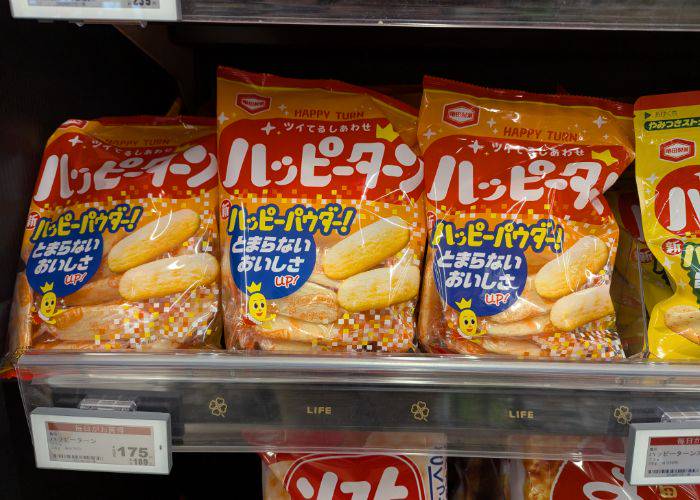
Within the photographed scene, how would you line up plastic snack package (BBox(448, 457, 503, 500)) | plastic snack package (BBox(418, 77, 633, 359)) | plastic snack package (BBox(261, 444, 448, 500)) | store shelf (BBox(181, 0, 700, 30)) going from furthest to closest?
plastic snack package (BBox(448, 457, 503, 500)) < plastic snack package (BBox(261, 444, 448, 500)) < plastic snack package (BBox(418, 77, 633, 359)) < store shelf (BBox(181, 0, 700, 30))

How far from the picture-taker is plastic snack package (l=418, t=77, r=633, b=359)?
80 centimetres

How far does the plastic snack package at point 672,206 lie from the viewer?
0.80 m

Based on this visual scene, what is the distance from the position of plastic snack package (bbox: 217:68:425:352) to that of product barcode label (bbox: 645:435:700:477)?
347 mm

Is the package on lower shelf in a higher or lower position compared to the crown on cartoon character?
lower

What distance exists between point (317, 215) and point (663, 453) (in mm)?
570

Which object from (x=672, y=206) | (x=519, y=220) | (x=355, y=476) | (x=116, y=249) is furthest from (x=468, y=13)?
(x=355, y=476)

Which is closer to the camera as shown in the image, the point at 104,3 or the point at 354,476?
the point at 104,3

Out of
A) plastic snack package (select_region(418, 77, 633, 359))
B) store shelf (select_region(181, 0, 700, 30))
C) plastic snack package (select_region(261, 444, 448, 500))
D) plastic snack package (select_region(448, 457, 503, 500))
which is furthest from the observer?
plastic snack package (select_region(448, 457, 503, 500))

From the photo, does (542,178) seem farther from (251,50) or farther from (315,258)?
(251,50)

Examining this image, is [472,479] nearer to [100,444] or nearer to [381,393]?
[381,393]

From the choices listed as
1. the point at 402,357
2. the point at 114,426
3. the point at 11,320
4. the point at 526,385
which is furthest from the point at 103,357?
the point at 526,385

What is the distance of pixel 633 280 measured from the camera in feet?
2.92

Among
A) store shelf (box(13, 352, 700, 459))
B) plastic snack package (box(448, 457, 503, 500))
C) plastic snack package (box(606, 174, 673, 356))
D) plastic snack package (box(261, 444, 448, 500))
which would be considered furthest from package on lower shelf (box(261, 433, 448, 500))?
plastic snack package (box(606, 174, 673, 356))

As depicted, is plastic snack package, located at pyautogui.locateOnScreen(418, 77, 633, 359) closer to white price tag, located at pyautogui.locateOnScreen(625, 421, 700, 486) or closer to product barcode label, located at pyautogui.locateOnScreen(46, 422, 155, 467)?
white price tag, located at pyautogui.locateOnScreen(625, 421, 700, 486)
